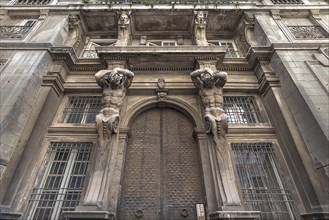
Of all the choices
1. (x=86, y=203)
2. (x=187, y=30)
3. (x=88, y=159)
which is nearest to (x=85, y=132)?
(x=88, y=159)

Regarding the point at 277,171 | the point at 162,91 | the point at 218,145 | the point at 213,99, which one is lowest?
the point at 277,171

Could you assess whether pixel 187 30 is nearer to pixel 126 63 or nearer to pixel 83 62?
pixel 126 63

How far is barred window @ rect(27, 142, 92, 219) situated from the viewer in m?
4.99

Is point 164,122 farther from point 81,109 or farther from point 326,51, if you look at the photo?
point 326,51

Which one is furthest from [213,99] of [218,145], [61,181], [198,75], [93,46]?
[93,46]

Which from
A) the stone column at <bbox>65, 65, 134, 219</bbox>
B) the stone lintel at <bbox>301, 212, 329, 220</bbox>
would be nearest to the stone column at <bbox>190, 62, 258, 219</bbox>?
the stone lintel at <bbox>301, 212, 329, 220</bbox>

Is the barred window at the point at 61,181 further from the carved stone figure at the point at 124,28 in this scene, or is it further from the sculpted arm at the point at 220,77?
the carved stone figure at the point at 124,28

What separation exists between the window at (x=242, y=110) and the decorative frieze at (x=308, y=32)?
140 inches

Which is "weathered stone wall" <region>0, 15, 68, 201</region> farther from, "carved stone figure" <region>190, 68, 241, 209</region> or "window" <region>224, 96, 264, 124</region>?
"window" <region>224, 96, 264, 124</region>

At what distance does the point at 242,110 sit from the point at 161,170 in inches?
140

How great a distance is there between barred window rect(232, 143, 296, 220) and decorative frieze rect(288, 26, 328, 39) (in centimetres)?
509

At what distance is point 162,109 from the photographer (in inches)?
281

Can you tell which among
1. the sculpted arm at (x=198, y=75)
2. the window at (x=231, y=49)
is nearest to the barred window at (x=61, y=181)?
the sculpted arm at (x=198, y=75)

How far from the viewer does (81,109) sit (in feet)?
22.6
